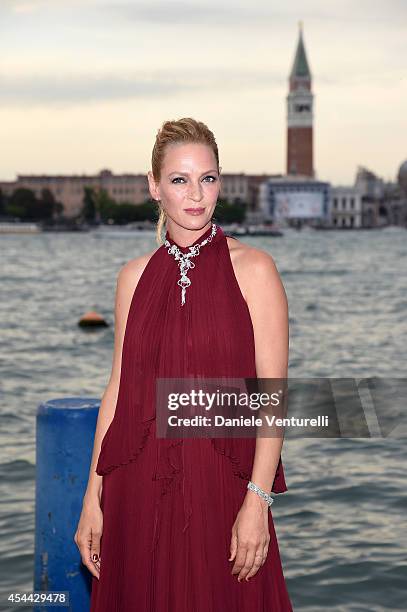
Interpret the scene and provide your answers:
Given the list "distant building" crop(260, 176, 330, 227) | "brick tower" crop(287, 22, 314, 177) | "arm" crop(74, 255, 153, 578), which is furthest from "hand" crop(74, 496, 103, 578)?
"brick tower" crop(287, 22, 314, 177)

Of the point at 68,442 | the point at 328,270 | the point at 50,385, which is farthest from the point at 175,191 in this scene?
the point at 328,270

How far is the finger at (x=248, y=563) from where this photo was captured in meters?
2.28

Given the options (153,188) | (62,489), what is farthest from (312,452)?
(153,188)

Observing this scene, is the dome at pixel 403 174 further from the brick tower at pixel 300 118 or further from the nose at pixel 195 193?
the brick tower at pixel 300 118

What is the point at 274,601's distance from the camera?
93.8 inches

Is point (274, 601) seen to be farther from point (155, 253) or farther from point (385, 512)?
point (385, 512)

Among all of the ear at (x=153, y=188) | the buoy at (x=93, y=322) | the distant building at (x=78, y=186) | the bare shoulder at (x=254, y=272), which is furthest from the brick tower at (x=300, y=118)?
the bare shoulder at (x=254, y=272)

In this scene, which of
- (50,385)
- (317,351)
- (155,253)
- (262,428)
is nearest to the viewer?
(262,428)

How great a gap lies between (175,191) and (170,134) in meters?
0.12

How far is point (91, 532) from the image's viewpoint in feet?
8.30

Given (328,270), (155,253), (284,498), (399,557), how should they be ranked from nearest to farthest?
(155,253) → (399,557) → (284,498) → (328,270)

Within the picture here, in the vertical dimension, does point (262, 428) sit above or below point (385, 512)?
below

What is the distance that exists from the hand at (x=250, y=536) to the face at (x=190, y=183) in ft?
1.99

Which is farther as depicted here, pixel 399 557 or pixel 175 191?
pixel 399 557
